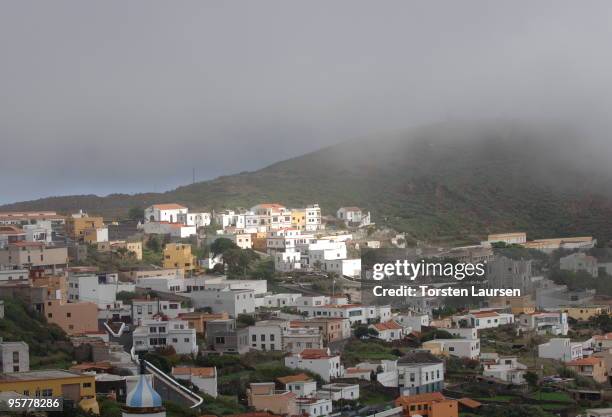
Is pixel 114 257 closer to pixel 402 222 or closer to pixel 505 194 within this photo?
pixel 402 222

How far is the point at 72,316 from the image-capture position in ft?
111

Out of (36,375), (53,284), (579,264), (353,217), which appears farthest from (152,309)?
(353,217)

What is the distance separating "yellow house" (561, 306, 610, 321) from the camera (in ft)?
143

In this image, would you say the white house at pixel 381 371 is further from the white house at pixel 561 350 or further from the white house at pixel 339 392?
the white house at pixel 561 350

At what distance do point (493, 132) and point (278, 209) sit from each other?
32961 mm

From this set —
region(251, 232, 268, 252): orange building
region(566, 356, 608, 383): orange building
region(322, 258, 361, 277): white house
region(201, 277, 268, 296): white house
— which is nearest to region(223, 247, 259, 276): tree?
region(322, 258, 361, 277): white house

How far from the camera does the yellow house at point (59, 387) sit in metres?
24.1

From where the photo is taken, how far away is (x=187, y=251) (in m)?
45.7

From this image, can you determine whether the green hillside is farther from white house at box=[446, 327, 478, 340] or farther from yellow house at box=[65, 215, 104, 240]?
white house at box=[446, 327, 478, 340]

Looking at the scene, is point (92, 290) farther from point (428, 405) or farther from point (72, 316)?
point (428, 405)

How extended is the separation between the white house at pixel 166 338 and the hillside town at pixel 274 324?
3 cm

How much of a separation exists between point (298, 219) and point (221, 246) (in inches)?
320

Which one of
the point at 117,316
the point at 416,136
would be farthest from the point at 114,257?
the point at 416,136

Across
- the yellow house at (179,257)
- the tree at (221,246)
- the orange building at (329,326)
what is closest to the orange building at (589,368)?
the orange building at (329,326)
